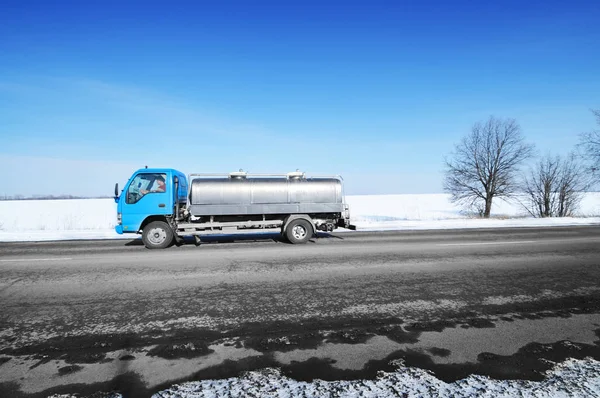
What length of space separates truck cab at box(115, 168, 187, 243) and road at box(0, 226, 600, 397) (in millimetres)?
2194

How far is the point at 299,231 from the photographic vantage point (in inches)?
414

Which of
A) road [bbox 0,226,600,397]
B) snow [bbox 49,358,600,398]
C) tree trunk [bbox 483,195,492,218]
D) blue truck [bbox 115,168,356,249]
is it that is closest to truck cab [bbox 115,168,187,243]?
blue truck [bbox 115,168,356,249]

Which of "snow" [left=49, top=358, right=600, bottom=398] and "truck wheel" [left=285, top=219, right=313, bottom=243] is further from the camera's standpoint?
"truck wheel" [left=285, top=219, right=313, bottom=243]

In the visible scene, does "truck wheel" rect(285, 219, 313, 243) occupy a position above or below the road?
above

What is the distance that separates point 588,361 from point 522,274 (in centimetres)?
376

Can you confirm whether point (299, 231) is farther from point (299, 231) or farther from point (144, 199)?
point (144, 199)

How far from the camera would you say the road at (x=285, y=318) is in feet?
9.00

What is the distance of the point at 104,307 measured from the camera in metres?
4.34

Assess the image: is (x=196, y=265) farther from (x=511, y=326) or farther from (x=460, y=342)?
(x=511, y=326)

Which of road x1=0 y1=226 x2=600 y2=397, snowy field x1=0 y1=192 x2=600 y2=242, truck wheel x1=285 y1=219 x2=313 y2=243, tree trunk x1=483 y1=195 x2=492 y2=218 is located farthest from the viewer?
tree trunk x1=483 y1=195 x2=492 y2=218

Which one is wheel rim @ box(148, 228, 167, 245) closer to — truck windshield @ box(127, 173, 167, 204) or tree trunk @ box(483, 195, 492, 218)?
truck windshield @ box(127, 173, 167, 204)

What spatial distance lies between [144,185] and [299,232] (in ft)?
17.5

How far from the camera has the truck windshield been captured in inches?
373

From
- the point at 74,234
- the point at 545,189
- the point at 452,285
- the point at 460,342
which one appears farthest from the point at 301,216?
the point at 545,189
